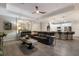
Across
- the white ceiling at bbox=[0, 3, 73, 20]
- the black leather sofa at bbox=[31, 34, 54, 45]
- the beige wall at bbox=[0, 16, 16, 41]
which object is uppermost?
the white ceiling at bbox=[0, 3, 73, 20]

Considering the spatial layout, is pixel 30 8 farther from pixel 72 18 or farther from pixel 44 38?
pixel 72 18

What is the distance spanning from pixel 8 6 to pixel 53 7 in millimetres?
919

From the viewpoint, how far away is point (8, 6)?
7.40ft

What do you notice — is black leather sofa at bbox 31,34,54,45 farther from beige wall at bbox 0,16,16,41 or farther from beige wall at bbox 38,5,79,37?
beige wall at bbox 0,16,16,41

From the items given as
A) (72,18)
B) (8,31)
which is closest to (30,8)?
(8,31)

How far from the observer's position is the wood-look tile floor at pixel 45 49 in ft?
7.29

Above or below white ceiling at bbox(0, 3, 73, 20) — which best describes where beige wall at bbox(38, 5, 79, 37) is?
below

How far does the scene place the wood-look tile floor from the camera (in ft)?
7.29

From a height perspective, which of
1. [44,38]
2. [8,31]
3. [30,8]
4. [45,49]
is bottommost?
[45,49]

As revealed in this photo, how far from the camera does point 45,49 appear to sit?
2.26m

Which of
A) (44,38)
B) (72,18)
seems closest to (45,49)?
(44,38)

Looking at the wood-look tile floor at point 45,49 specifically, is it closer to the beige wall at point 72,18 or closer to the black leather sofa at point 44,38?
the black leather sofa at point 44,38

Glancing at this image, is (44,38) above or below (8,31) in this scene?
below

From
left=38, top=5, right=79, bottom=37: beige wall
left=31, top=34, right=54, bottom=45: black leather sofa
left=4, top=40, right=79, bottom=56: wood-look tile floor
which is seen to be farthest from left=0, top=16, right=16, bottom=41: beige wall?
left=38, top=5, right=79, bottom=37: beige wall
